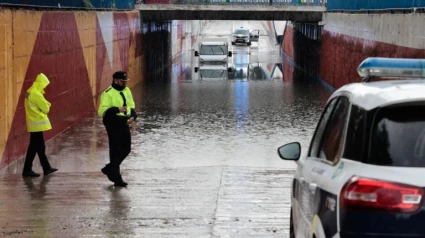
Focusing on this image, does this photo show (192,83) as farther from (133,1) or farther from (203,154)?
(203,154)

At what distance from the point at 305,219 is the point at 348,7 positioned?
31.4 m

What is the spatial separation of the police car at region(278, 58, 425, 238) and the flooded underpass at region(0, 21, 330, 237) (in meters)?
4.18

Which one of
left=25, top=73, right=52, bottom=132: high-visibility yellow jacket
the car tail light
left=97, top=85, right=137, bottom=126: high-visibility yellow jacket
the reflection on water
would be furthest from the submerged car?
the car tail light

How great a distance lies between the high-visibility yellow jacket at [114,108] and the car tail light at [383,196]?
320 inches

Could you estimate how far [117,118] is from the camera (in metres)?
12.4

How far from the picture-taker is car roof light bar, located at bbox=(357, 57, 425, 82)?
18.9ft

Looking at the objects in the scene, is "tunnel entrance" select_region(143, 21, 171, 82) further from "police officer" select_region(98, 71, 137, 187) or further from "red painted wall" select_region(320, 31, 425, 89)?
"police officer" select_region(98, 71, 137, 187)

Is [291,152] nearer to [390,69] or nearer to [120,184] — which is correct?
[390,69]

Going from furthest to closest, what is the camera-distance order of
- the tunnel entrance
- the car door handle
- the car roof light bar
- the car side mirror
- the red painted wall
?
the tunnel entrance, the red painted wall, the car side mirror, the car roof light bar, the car door handle

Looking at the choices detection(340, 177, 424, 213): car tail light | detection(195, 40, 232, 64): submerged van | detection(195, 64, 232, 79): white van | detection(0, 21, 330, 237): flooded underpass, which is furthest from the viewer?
detection(195, 40, 232, 64): submerged van

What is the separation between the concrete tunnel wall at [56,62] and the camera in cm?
1472

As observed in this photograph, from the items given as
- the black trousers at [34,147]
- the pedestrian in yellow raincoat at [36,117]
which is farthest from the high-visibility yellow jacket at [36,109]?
the black trousers at [34,147]

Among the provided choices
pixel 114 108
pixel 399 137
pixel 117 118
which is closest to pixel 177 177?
pixel 117 118

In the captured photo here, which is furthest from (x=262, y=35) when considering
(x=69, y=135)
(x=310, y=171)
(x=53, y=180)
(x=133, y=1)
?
(x=310, y=171)
